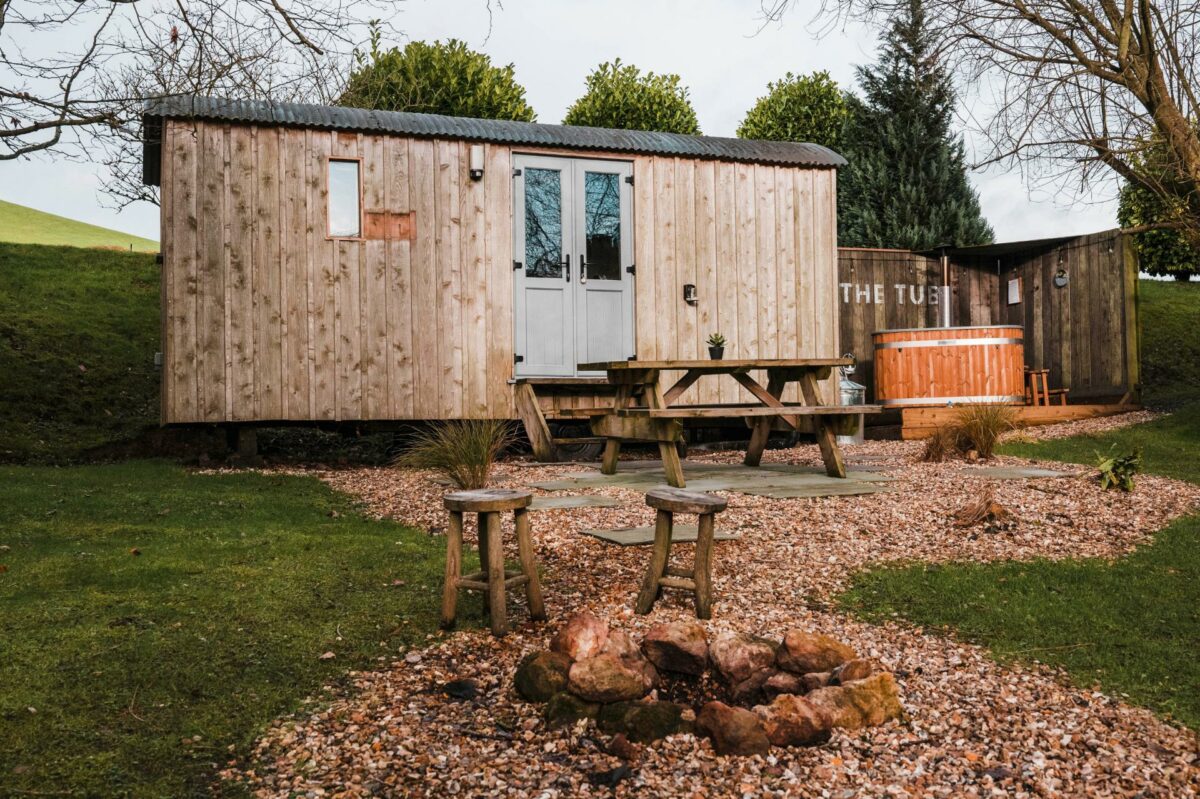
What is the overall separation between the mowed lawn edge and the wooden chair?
24.2 feet

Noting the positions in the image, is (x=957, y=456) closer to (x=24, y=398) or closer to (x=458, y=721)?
(x=458, y=721)

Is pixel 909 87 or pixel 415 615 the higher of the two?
pixel 909 87

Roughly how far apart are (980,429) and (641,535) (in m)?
4.41

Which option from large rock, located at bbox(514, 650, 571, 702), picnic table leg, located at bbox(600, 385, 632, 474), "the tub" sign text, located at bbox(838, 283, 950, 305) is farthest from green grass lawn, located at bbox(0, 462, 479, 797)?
"the tub" sign text, located at bbox(838, 283, 950, 305)

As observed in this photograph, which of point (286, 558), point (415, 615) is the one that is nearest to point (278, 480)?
point (286, 558)

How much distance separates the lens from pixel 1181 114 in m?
7.89

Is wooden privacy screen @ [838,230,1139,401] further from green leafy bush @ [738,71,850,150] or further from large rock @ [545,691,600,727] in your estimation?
large rock @ [545,691,600,727]

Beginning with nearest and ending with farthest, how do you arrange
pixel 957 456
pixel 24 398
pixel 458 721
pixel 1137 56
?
1. pixel 458 721
2. pixel 1137 56
3. pixel 957 456
4. pixel 24 398

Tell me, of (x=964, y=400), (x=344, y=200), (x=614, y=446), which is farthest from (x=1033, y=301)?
(x=344, y=200)

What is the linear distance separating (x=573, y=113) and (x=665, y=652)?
19406 millimetres

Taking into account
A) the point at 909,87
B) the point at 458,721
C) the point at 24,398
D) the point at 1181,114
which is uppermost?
the point at 909,87

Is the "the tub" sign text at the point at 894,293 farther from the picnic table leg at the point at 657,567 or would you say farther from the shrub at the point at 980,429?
the picnic table leg at the point at 657,567

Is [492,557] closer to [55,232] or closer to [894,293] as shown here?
[894,293]

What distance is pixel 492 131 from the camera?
9273 millimetres
